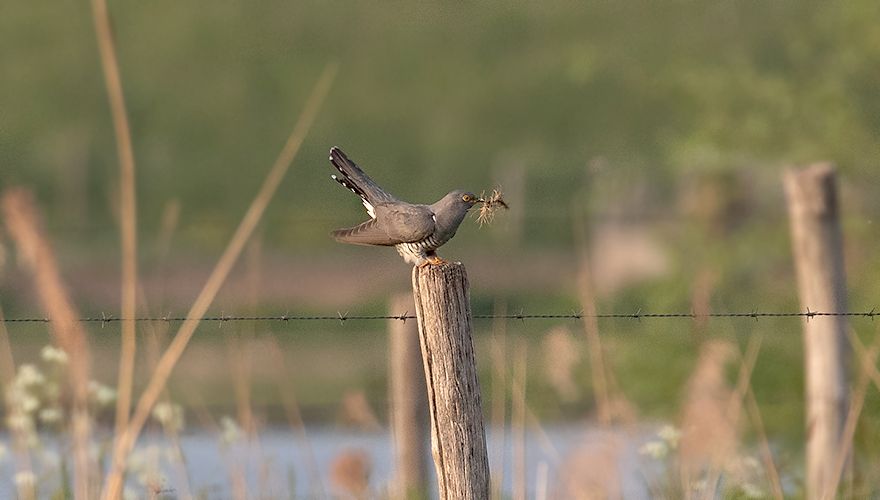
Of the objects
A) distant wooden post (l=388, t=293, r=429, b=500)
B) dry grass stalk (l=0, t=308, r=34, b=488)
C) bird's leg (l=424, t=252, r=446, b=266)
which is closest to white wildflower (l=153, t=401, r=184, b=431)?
dry grass stalk (l=0, t=308, r=34, b=488)

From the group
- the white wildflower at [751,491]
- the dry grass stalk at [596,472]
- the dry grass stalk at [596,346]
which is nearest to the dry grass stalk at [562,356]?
the dry grass stalk at [596,346]

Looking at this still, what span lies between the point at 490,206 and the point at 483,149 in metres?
22.7

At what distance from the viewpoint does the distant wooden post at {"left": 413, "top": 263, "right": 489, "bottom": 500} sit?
4.43 m

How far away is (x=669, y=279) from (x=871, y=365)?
5.75m

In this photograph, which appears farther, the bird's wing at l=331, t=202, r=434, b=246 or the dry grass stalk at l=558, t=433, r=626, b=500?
the dry grass stalk at l=558, t=433, r=626, b=500

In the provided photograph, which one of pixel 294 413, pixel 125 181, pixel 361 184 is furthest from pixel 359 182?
pixel 294 413

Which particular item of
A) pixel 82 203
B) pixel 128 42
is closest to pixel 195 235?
pixel 82 203

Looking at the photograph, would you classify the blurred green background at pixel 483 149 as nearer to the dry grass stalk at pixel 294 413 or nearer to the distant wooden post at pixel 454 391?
the dry grass stalk at pixel 294 413

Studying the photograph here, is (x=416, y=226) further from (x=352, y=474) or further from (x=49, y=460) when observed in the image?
(x=49, y=460)

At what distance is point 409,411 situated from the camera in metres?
7.22

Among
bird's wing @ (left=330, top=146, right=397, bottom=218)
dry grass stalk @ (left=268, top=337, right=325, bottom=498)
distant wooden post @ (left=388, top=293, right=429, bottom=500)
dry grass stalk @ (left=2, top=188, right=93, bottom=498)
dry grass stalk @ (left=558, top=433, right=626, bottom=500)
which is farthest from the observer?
distant wooden post @ (left=388, top=293, right=429, bottom=500)

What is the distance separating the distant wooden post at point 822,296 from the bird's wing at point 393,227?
3034mm

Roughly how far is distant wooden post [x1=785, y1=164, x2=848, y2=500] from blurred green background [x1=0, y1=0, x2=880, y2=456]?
1.42m

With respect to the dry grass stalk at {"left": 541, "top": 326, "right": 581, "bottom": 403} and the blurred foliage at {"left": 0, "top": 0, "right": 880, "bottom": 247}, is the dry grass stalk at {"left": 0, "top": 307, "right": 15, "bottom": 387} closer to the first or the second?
the dry grass stalk at {"left": 541, "top": 326, "right": 581, "bottom": 403}
